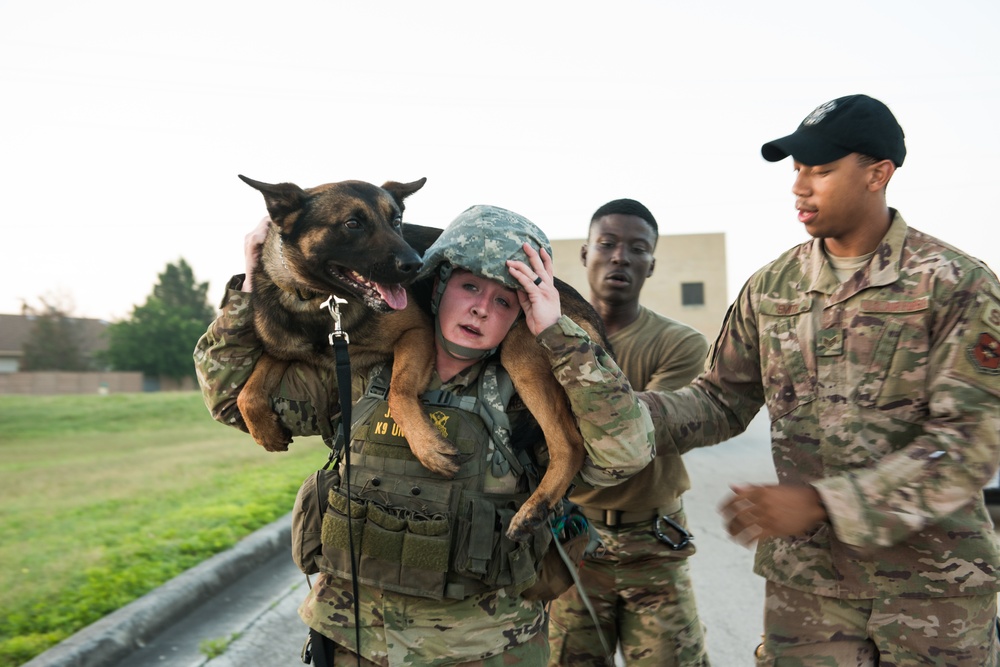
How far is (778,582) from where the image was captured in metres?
2.59

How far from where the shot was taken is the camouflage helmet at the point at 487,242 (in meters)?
2.45

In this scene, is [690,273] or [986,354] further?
[690,273]

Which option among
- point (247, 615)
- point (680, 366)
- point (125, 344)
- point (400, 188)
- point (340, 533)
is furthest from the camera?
point (125, 344)

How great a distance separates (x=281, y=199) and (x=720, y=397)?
1816mm

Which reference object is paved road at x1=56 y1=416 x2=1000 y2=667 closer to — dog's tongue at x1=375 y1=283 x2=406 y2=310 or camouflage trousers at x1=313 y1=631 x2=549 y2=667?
camouflage trousers at x1=313 y1=631 x2=549 y2=667

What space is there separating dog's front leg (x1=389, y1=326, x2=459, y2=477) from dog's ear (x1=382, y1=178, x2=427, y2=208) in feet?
2.37

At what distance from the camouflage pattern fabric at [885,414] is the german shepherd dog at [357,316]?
0.49 metres

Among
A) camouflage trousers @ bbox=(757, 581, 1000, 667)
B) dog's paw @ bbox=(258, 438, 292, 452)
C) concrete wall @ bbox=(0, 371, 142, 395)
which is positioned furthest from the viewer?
concrete wall @ bbox=(0, 371, 142, 395)

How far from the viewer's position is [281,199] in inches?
114

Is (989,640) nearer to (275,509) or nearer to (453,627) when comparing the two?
(453,627)

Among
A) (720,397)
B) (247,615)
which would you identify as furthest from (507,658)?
(247,615)

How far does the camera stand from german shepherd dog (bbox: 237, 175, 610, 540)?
8.50 ft

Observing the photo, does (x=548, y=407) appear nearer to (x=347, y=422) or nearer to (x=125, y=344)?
(x=347, y=422)

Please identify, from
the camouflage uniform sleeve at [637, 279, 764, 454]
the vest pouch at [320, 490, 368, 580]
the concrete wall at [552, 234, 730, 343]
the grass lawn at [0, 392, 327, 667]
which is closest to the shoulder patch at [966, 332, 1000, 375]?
the camouflage uniform sleeve at [637, 279, 764, 454]
